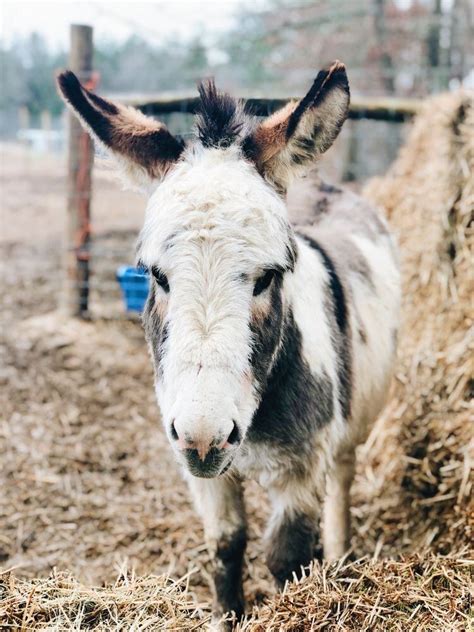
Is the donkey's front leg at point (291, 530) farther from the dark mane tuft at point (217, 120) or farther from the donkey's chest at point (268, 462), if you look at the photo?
the dark mane tuft at point (217, 120)

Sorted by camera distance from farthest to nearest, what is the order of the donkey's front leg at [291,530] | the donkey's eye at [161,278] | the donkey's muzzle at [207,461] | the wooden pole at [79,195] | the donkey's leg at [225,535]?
the wooden pole at [79,195], the donkey's leg at [225,535], the donkey's front leg at [291,530], the donkey's eye at [161,278], the donkey's muzzle at [207,461]

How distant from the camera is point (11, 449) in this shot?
13.8 feet

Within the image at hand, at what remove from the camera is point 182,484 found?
4.07 m

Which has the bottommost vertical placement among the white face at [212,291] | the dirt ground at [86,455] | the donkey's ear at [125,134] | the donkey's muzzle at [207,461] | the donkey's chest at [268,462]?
the dirt ground at [86,455]

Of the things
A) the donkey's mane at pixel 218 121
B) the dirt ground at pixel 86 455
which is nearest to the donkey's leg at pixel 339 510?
the dirt ground at pixel 86 455

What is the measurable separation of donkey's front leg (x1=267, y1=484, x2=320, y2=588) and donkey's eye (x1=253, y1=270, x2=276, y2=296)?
90 cm

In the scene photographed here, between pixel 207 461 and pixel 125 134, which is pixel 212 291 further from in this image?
pixel 125 134

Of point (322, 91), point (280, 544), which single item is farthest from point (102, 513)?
point (322, 91)

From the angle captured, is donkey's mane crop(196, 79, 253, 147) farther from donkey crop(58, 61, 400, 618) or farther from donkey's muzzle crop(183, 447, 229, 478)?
donkey's muzzle crop(183, 447, 229, 478)

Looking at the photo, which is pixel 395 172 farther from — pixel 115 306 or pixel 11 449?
pixel 11 449

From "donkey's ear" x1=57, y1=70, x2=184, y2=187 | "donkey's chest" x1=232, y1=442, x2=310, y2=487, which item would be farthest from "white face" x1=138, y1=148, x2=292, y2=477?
"donkey's chest" x1=232, y1=442, x2=310, y2=487

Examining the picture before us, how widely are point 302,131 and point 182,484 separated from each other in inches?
102

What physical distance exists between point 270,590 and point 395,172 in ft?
15.7

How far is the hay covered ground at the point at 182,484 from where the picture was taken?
7.13 ft
